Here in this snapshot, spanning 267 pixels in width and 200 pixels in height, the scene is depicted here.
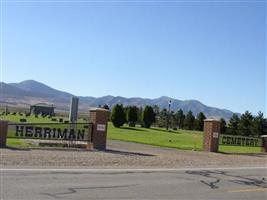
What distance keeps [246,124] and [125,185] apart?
183 feet

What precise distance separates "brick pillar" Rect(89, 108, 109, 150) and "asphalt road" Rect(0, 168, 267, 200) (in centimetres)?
908

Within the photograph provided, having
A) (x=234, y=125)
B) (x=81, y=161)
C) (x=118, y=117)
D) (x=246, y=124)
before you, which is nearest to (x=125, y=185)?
(x=81, y=161)

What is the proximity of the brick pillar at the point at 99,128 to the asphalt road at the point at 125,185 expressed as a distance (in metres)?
9.08

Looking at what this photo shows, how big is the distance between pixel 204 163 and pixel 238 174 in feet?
14.6

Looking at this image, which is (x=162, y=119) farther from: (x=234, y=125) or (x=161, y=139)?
(x=161, y=139)

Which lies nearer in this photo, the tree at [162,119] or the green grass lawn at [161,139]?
the green grass lawn at [161,139]

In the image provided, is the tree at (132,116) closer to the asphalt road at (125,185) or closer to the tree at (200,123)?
the tree at (200,123)

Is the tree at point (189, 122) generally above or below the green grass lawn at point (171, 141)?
above

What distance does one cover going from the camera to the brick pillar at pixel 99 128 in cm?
2669

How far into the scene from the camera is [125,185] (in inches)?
537

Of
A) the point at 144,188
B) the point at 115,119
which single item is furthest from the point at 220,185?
the point at 115,119

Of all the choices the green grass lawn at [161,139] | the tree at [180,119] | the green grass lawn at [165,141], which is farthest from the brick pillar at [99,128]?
the tree at [180,119]

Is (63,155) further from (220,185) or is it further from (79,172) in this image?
(220,185)

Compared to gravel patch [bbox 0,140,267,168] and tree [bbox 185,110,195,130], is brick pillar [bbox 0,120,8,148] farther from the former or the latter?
tree [bbox 185,110,195,130]
